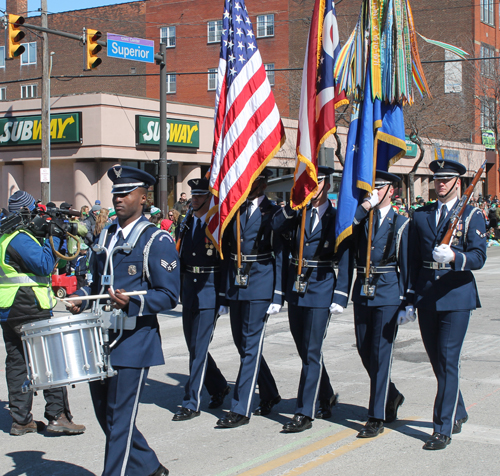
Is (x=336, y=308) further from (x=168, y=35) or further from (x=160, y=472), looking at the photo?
→ (x=168, y=35)

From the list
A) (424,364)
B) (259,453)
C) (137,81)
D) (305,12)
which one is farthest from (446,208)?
(137,81)

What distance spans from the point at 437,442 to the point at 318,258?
174 centimetres

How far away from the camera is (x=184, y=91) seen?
4403cm

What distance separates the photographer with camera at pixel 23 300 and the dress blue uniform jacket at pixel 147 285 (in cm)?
152

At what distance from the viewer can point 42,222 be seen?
5.48 meters

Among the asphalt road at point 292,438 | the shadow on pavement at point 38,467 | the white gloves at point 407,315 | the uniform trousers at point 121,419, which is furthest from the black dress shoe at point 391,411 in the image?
the shadow on pavement at point 38,467

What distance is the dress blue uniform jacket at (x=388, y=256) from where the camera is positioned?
5.54m

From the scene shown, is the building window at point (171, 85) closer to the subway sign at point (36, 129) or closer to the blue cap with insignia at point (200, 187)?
the subway sign at point (36, 129)

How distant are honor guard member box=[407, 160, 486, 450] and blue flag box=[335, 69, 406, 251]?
23.1 inches

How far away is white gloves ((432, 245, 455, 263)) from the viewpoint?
4.95m

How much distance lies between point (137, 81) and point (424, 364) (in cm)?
4047

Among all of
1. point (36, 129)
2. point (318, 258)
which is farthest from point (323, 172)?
point (36, 129)

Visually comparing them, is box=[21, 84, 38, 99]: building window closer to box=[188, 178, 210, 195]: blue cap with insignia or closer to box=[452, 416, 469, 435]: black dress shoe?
box=[188, 178, 210, 195]: blue cap with insignia

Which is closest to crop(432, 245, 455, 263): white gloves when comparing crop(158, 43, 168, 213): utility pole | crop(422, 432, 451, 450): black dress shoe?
crop(422, 432, 451, 450): black dress shoe
